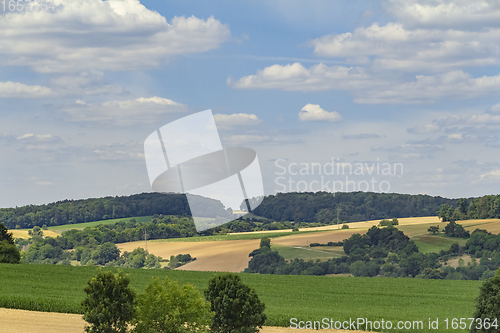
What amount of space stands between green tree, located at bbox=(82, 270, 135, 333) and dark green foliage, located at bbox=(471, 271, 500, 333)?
9.58m

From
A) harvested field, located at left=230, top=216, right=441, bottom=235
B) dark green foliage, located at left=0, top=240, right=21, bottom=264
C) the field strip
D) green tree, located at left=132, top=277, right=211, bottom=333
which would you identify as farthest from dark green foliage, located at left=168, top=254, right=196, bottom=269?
green tree, located at left=132, top=277, right=211, bottom=333

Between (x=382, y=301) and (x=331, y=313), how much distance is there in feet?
24.7

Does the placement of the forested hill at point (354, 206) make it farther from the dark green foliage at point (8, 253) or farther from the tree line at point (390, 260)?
the dark green foliage at point (8, 253)

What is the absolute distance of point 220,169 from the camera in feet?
57.2

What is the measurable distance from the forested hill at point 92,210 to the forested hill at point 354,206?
48.7 feet

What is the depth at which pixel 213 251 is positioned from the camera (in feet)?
190

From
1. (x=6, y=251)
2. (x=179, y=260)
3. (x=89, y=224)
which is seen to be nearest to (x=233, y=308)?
(x=6, y=251)

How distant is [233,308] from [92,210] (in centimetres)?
6779

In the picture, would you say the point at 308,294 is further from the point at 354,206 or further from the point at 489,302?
the point at 354,206

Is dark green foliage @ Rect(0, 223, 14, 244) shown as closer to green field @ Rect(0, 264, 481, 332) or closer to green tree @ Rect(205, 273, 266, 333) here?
green field @ Rect(0, 264, 481, 332)

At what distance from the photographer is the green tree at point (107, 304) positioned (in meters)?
12.3

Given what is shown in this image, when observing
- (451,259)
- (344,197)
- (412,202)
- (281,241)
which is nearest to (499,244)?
(451,259)

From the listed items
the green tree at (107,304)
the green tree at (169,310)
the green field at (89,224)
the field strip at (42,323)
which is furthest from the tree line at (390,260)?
the green tree at (107,304)

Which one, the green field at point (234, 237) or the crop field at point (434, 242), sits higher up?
the green field at point (234, 237)
